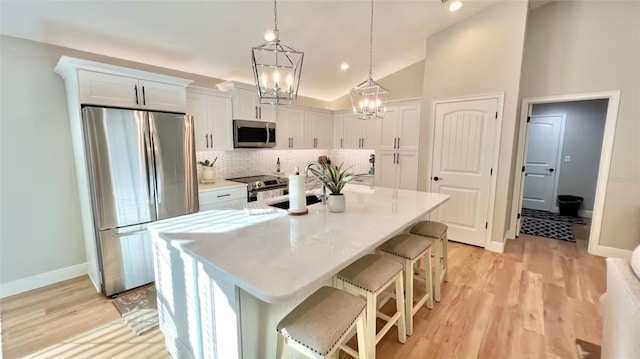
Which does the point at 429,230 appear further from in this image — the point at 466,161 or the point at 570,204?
the point at 570,204

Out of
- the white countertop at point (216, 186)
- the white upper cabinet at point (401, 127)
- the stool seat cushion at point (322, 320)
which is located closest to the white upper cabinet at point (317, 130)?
the white upper cabinet at point (401, 127)

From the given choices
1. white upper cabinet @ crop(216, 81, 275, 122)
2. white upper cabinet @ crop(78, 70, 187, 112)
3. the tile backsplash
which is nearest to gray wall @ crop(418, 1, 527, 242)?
the tile backsplash

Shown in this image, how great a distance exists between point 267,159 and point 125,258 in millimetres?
2628

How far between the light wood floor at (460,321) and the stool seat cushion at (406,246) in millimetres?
645

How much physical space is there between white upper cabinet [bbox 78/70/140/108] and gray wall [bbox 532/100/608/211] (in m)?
7.05

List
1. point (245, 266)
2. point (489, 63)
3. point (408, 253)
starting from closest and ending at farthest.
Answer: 1. point (245, 266)
2. point (408, 253)
3. point (489, 63)

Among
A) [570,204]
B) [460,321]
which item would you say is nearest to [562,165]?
[570,204]

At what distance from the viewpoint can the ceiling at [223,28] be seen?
243 cm

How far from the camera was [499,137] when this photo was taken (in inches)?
144

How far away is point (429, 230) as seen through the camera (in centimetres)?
262

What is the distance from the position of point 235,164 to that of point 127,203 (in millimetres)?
1830

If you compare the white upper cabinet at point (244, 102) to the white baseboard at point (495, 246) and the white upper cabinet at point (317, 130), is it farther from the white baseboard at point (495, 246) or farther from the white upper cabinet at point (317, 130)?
the white baseboard at point (495, 246)

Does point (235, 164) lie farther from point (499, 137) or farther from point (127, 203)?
point (499, 137)

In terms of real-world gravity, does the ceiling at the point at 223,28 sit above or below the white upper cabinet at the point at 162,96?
above
